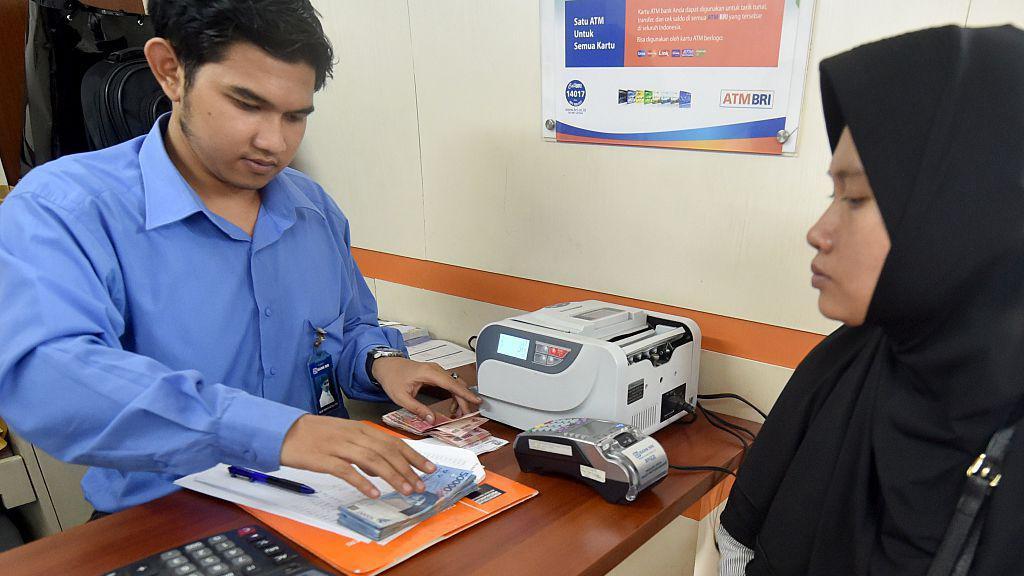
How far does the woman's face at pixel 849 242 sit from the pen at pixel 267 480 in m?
0.80

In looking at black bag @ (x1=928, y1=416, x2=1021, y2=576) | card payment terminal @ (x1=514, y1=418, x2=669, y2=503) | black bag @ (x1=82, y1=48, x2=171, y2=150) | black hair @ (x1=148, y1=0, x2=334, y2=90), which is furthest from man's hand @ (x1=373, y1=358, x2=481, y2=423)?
black bag @ (x1=82, y1=48, x2=171, y2=150)

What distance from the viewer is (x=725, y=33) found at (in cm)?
126

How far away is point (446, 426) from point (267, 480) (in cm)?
35

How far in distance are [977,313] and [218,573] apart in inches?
36.8

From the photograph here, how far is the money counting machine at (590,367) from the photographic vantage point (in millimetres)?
1156

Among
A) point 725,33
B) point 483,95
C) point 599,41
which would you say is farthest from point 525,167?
point 725,33

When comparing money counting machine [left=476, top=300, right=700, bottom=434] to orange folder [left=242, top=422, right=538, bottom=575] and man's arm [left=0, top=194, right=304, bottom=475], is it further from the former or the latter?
man's arm [left=0, top=194, right=304, bottom=475]

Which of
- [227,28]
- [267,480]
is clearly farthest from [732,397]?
[227,28]

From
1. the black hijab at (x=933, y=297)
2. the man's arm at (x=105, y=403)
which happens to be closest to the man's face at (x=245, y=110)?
the man's arm at (x=105, y=403)

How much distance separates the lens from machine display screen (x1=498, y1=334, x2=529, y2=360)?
125cm

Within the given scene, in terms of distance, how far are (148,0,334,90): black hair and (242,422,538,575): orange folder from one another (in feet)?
2.36

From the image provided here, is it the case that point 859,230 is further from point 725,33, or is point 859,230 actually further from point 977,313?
point 725,33

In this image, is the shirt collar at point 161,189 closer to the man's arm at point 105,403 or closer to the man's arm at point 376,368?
the man's arm at point 105,403

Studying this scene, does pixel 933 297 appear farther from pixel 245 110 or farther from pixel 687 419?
pixel 245 110
